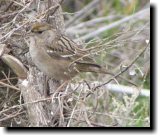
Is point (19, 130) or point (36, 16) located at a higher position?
point (36, 16)

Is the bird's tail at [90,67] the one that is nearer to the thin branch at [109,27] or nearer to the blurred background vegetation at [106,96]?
the blurred background vegetation at [106,96]

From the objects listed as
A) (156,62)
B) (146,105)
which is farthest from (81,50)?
(146,105)

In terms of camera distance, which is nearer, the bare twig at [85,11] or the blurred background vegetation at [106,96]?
the blurred background vegetation at [106,96]

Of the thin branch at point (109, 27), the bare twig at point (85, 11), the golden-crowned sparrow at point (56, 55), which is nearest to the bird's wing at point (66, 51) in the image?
the golden-crowned sparrow at point (56, 55)

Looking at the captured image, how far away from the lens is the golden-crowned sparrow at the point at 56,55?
370 cm

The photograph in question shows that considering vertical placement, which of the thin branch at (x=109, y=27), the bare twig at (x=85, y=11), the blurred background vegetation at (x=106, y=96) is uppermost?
the bare twig at (x=85, y=11)

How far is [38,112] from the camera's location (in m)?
3.28

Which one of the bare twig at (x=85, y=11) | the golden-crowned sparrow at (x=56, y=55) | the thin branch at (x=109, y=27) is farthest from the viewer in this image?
the bare twig at (x=85, y=11)

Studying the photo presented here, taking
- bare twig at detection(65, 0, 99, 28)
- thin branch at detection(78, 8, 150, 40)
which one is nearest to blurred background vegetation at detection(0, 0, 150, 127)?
thin branch at detection(78, 8, 150, 40)

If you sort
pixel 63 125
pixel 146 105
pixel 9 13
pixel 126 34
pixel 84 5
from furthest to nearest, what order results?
pixel 84 5 < pixel 146 105 < pixel 9 13 < pixel 126 34 < pixel 63 125

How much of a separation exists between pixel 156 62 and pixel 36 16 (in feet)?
2.62

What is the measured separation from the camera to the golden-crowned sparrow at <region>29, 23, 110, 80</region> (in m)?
3.70

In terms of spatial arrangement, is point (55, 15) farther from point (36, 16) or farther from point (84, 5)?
point (84, 5)

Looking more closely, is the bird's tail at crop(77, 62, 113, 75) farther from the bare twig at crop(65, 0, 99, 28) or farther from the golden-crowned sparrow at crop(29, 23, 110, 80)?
the bare twig at crop(65, 0, 99, 28)
